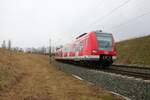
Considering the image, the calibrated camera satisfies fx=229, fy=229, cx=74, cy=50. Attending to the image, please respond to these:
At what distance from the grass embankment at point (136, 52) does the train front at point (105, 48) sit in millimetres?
10868

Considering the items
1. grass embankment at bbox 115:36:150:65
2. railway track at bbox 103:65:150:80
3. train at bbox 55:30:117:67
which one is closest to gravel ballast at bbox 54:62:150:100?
railway track at bbox 103:65:150:80

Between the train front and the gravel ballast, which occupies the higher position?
the train front

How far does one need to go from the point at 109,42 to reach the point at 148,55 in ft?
41.8

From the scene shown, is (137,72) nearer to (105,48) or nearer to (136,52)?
(105,48)

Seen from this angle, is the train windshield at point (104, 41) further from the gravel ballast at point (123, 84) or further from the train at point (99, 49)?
the gravel ballast at point (123, 84)

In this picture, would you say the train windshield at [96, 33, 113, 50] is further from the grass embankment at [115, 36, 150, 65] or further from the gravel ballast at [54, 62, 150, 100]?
the grass embankment at [115, 36, 150, 65]

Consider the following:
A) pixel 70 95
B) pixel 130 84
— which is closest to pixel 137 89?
pixel 130 84

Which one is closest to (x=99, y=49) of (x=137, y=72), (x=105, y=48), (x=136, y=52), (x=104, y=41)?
(x=105, y=48)

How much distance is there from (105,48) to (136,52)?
16595 mm

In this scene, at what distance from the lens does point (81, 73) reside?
736 inches

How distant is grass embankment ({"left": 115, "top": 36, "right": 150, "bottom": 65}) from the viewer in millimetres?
30928

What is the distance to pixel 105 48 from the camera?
19.3 meters

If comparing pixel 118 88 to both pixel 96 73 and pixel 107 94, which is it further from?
pixel 96 73

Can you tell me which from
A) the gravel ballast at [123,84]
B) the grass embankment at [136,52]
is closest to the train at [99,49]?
the gravel ballast at [123,84]
